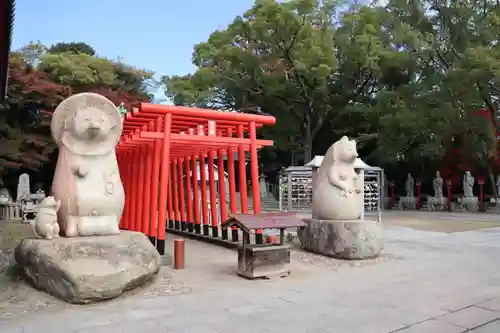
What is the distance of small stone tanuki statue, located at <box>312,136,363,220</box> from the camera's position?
8977mm

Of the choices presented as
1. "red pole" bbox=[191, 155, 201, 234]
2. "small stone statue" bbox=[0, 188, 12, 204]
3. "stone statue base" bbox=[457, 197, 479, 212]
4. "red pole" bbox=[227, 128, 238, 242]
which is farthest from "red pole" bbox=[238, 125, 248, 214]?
"stone statue base" bbox=[457, 197, 479, 212]

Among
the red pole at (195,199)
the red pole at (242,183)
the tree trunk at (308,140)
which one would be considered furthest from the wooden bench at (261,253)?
the tree trunk at (308,140)

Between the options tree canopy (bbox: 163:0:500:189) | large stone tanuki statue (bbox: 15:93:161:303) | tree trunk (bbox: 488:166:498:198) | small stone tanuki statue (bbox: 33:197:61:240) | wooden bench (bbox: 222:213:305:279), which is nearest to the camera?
large stone tanuki statue (bbox: 15:93:161:303)

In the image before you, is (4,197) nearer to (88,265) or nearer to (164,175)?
(164,175)

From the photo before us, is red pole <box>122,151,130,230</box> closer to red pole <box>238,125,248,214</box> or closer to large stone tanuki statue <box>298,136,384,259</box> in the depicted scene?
red pole <box>238,125,248,214</box>

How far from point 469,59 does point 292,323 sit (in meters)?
18.3

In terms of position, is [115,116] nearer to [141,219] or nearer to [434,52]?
[141,219]

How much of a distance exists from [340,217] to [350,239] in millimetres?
619

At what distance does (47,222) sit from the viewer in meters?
6.03

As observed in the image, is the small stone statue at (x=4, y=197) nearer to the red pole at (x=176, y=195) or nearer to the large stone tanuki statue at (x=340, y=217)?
the red pole at (x=176, y=195)

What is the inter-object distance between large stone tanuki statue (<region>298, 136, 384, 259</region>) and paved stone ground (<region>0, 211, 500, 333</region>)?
340 mm

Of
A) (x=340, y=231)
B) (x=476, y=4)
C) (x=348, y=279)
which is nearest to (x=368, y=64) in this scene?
(x=476, y=4)

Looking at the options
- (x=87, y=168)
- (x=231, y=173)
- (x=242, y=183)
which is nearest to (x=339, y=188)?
(x=242, y=183)

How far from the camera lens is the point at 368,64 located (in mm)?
25469
